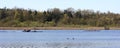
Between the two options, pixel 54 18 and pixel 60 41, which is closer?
pixel 60 41

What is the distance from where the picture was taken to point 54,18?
15588 cm

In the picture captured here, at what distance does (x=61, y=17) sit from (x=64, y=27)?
8.33 metres

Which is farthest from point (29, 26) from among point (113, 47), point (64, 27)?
point (113, 47)

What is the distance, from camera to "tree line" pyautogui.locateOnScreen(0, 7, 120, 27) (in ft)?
490

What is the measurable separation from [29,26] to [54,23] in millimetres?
9557

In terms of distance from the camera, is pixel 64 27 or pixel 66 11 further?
pixel 66 11

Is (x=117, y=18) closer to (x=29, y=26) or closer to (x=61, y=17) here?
(x=61, y=17)

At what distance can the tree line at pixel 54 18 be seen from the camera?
14950 centimetres

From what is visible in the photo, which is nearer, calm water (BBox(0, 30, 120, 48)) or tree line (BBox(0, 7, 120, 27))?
calm water (BBox(0, 30, 120, 48))

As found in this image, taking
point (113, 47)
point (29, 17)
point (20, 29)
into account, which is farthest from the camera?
point (29, 17)

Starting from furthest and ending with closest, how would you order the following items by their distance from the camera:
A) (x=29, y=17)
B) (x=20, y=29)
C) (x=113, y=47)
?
(x=29, y=17) < (x=20, y=29) < (x=113, y=47)

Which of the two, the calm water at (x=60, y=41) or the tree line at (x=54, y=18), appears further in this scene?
the tree line at (x=54, y=18)

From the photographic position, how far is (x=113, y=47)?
155 feet

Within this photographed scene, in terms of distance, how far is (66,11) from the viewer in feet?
538
